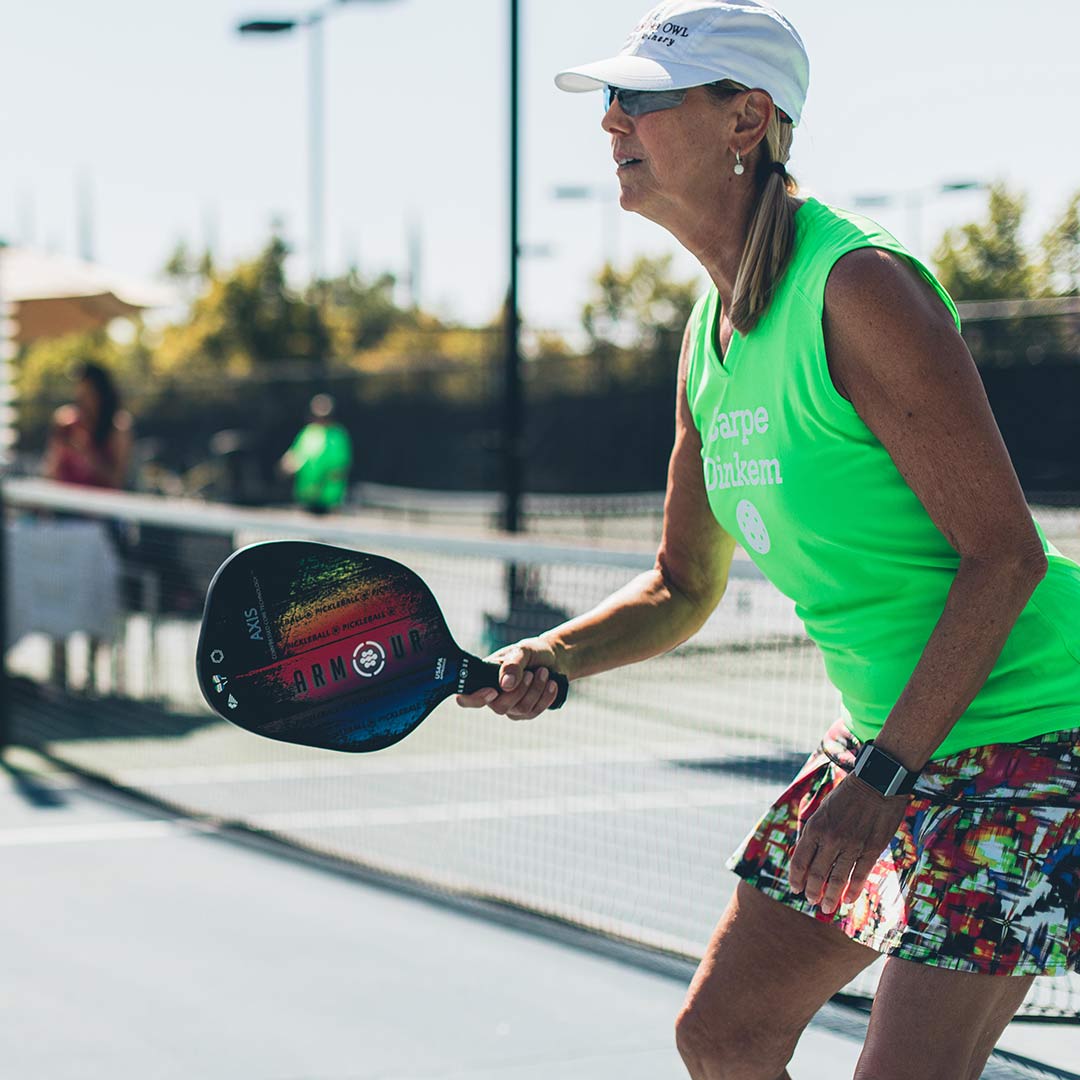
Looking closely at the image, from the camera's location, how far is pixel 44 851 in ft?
18.6

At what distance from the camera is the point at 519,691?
2377 mm

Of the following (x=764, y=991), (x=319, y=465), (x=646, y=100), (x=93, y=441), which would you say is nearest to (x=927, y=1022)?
(x=764, y=991)

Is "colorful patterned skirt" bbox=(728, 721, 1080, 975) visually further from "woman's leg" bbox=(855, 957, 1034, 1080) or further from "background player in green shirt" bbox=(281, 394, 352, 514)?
"background player in green shirt" bbox=(281, 394, 352, 514)

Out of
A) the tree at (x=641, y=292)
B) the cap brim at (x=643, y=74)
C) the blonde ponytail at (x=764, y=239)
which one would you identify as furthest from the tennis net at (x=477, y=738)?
the tree at (x=641, y=292)

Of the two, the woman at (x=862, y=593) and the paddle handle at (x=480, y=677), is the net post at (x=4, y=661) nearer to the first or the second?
the paddle handle at (x=480, y=677)

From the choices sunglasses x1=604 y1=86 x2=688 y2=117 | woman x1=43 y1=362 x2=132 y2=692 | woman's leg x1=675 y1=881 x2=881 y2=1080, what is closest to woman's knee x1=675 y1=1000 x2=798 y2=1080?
woman's leg x1=675 y1=881 x2=881 y2=1080

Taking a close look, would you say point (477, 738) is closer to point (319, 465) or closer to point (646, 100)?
point (646, 100)

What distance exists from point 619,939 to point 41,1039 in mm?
1633

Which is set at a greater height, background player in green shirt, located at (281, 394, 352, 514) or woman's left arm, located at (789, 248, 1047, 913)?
woman's left arm, located at (789, 248, 1047, 913)

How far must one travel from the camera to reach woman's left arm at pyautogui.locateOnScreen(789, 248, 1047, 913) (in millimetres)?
1921

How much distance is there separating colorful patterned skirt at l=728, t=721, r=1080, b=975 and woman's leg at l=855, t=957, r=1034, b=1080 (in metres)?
0.02

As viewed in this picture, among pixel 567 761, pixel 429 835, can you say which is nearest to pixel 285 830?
pixel 429 835

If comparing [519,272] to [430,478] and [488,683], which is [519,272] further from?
[430,478]

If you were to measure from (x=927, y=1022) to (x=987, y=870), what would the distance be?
21 cm
